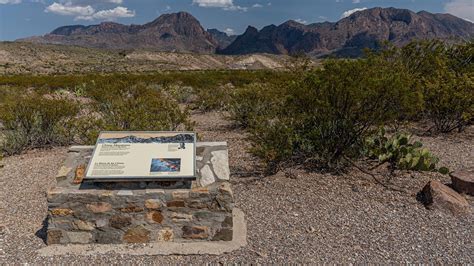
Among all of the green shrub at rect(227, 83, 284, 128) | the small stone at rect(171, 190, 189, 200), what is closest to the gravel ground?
the small stone at rect(171, 190, 189, 200)

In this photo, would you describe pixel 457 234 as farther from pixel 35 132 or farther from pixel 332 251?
pixel 35 132

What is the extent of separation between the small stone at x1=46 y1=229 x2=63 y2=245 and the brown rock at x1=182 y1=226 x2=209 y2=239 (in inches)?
53.4

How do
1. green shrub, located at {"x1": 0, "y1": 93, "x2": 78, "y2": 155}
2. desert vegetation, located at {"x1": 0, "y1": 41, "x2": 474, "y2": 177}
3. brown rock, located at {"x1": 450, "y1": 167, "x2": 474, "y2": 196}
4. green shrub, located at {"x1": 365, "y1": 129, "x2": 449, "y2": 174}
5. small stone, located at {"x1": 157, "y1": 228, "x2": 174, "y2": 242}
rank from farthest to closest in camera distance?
green shrub, located at {"x1": 0, "y1": 93, "x2": 78, "y2": 155} → green shrub, located at {"x1": 365, "y1": 129, "x2": 449, "y2": 174} → desert vegetation, located at {"x1": 0, "y1": 41, "x2": 474, "y2": 177} → brown rock, located at {"x1": 450, "y1": 167, "x2": 474, "y2": 196} → small stone, located at {"x1": 157, "y1": 228, "x2": 174, "y2": 242}

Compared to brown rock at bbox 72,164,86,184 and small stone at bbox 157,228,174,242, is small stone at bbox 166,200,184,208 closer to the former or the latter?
small stone at bbox 157,228,174,242

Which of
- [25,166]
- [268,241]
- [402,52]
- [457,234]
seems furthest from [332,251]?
[402,52]

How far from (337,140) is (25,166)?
5879 mm

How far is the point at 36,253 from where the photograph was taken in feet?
13.5

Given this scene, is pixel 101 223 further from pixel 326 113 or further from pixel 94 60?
pixel 94 60

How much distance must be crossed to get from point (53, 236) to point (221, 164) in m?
2.01

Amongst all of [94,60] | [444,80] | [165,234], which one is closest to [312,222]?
[165,234]

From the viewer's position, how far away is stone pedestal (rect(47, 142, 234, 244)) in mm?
4176

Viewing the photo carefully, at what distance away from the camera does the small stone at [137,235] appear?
14.1 ft

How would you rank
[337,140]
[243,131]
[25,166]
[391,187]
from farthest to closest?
[243,131]
[25,166]
[337,140]
[391,187]

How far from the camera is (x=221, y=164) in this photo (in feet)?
15.0
